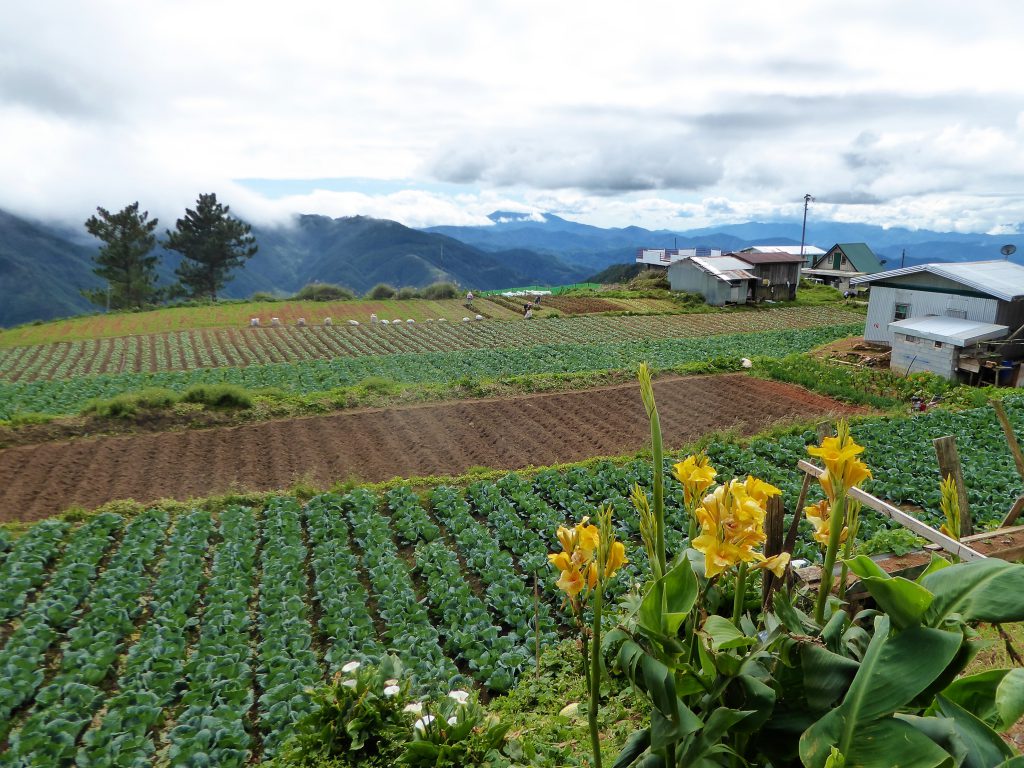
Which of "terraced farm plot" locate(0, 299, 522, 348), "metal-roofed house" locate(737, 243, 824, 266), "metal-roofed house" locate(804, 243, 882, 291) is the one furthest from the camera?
"metal-roofed house" locate(737, 243, 824, 266)

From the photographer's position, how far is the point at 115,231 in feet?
151

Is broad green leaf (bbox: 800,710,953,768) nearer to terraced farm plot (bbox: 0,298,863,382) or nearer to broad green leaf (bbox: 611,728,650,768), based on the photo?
broad green leaf (bbox: 611,728,650,768)

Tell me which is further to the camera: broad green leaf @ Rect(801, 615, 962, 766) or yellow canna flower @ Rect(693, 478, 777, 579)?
yellow canna flower @ Rect(693, 478, 777, 579)

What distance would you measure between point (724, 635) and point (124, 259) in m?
54.7

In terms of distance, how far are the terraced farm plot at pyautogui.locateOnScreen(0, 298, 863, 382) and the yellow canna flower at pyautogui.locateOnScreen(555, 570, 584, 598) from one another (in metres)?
24.2

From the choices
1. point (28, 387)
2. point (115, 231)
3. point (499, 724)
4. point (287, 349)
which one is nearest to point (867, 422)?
point (499, 724)

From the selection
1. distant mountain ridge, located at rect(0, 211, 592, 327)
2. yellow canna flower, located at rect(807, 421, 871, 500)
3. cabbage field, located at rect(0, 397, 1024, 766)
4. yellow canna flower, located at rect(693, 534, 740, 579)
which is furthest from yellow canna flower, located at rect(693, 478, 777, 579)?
distant mountain ridge, located at rect(0, 211, 592, 327)

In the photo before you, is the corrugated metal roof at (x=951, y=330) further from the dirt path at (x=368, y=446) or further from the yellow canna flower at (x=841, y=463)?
the yellow canna flower at (x=841, y=463)

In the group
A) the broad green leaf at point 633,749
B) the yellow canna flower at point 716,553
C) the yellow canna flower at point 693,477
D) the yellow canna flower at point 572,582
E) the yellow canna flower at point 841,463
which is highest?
the yellow canna flower at point 841,463

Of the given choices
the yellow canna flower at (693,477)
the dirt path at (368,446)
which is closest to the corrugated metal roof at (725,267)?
the dirt path at (368,446)

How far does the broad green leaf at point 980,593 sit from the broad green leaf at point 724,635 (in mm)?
569

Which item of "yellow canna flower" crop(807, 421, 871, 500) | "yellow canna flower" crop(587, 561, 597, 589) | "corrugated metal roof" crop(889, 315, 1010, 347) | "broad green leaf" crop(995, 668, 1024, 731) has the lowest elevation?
"corrugated metal roof" crop(889, 315, 1010, 347)

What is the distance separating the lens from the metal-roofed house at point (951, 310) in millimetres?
19469

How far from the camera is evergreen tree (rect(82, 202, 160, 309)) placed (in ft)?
150
